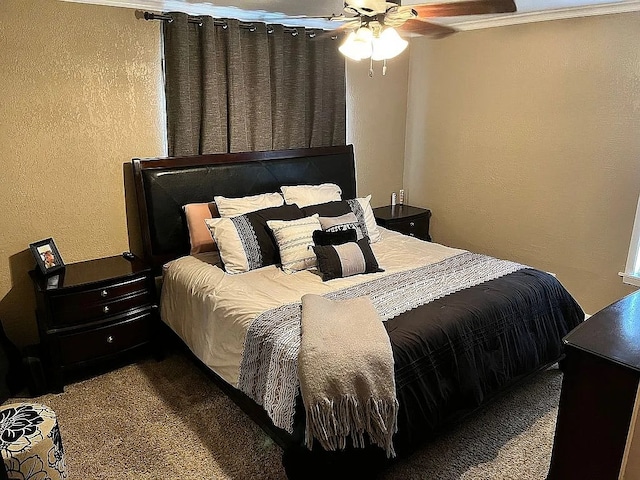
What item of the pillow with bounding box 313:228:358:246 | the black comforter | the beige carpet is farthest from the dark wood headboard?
the black comforter

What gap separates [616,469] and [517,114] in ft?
10.4

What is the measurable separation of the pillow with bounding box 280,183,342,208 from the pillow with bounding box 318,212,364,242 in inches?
12.3

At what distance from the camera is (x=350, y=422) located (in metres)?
1.96

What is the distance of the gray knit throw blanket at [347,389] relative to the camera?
192 cm

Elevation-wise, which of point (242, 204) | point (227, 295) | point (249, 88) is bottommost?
point (227, 295)

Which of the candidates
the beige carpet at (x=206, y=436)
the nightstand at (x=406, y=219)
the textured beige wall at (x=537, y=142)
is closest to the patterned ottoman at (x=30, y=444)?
the beige carpet at (x=206, y=436)

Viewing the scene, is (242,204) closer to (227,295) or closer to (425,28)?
(227,295)

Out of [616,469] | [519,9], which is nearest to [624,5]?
[519,9]

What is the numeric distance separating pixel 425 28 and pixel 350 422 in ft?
6.60

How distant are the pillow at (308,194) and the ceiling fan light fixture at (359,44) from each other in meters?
1.38

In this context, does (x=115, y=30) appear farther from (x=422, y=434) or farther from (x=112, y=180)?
(x=422, y=434)

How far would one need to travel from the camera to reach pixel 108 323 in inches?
116

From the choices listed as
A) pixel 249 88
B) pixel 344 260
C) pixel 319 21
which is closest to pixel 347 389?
pixel 344 260

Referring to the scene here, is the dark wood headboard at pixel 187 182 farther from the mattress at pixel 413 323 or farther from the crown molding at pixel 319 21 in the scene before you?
the crown molding at pixel 319 21
